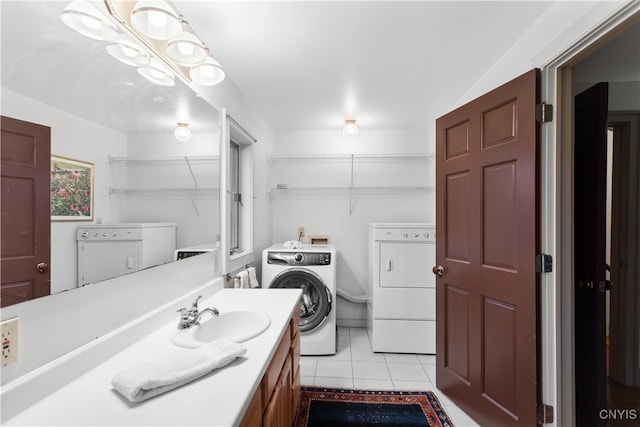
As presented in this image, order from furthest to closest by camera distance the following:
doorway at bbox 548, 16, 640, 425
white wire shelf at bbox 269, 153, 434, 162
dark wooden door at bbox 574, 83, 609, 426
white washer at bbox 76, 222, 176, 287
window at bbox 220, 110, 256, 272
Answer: white wire shelf at bbox 269, 153, 434, 162, window at bbox 220, 110, 256, 272, doorway at bbox 548, 16, 640, 425, dark wooden door at bbox 574, 83, 609, 426, white washer at bbox 76, 222, 176, 287

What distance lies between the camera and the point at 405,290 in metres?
2.65

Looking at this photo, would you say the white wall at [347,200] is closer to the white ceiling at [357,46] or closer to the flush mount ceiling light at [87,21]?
the white ceiling at [357,46]

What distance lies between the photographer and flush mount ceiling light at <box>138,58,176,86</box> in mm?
1182

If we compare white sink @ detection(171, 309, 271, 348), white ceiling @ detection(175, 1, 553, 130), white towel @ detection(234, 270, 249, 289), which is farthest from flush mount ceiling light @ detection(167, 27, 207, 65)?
white towel @ detection(234, 270, 249, 289)

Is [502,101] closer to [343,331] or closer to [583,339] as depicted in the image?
[583,339]

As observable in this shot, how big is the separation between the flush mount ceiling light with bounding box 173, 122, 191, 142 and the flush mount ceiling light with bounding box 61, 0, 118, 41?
462 mm

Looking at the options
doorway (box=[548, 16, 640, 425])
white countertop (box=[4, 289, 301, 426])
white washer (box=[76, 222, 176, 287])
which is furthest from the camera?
doorway (box=[548, 16, 640, 425])

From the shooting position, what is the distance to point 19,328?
71cm

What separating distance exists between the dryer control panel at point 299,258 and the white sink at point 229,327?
1231 mm

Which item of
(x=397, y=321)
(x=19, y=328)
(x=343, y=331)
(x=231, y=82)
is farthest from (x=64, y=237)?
(x=343, y=331)

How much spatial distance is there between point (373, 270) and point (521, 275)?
1.40 metres

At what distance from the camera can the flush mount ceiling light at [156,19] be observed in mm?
1070

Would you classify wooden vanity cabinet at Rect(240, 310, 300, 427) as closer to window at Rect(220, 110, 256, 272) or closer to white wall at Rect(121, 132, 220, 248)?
white wall at Rect(121, 132, 220, 248)

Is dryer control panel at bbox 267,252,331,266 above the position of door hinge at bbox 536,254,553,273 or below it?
below
